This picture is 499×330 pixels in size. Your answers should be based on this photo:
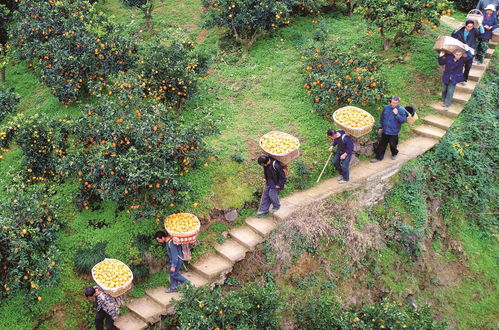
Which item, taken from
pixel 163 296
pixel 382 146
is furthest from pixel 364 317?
pixel 382 146

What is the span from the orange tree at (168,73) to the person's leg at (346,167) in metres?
4.13

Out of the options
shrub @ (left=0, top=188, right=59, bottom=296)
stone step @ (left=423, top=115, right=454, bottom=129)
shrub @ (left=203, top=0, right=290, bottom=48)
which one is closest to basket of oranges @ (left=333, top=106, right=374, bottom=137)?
stone step @ (left=423, top=115, right=454, bottom=129)

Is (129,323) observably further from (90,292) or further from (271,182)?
(271,182)

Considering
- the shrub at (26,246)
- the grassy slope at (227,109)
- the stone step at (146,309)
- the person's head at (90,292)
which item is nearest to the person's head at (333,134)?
the grassy slope at (227,109)

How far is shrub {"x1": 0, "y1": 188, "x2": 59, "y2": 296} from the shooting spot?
7582mm

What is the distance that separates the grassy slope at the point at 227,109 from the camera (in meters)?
8.66

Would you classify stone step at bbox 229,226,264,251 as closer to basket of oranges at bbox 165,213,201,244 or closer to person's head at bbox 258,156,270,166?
basket of oranges at bbox 165,213,201,244

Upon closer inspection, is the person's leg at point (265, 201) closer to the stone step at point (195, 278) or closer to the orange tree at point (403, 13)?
the stone step at point (195, 278)

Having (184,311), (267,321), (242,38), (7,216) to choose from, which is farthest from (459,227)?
(7,216)

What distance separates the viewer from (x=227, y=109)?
1156 centimetres

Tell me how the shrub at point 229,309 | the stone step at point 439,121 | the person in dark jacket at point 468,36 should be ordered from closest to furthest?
the shrub at point 229,309, the stone step at point 439,121, the person in dark jacket at point 468,36

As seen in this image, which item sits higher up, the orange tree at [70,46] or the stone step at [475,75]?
the orange tree at [70,46]

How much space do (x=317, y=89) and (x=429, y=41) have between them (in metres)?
4.44

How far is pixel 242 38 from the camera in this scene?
14.0 m
